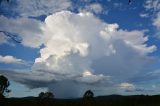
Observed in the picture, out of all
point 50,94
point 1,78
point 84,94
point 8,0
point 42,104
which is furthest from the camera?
point 84,94

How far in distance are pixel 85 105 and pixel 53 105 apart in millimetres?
13228

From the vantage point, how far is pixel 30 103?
452 ft

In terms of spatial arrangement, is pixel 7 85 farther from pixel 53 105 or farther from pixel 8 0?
pixel 8 0

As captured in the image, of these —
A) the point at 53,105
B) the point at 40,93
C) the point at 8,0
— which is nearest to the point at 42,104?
the point at 53,105

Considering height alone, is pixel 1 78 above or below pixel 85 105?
above

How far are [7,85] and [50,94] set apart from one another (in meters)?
29.8

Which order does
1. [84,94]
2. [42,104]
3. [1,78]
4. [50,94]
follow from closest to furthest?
[42,104]
[1,78]
[50,94]
[84,94]

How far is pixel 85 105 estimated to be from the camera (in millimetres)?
133875

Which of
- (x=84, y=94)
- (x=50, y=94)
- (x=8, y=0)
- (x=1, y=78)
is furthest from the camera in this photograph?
(x=84, y=94)

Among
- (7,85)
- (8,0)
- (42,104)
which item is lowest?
(8,0)

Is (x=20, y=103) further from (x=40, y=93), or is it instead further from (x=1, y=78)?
(x=40, y=93)

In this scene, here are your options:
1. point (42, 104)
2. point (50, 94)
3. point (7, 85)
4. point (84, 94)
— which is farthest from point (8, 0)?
point (84, 94)

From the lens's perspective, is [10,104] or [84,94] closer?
[10,104]

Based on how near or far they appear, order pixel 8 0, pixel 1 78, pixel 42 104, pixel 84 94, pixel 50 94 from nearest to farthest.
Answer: pixel 8 0 < pixel 42 104 < pixel 1 78 < pixel 50 94 < pixel 84 94
